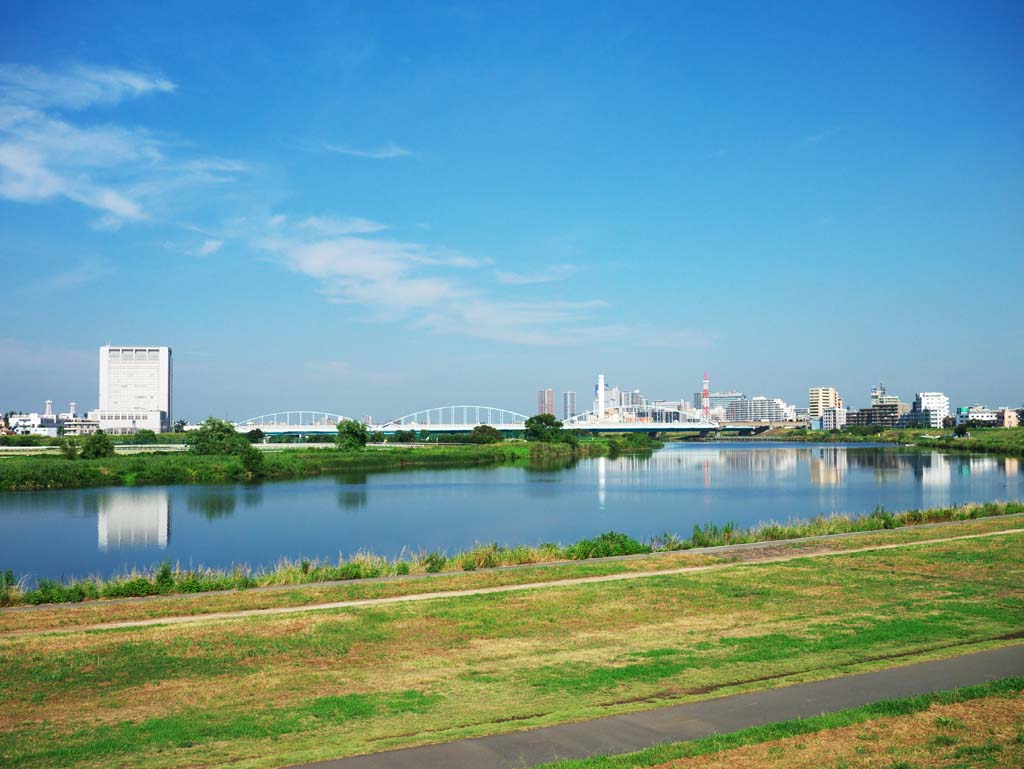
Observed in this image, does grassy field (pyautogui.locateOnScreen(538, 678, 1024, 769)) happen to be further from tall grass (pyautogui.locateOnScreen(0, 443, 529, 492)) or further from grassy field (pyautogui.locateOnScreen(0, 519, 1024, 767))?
tall grass (pyautogui.locateOnScreen(0, 443, 529, 492))

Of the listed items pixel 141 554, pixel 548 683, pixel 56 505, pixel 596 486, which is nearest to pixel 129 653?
pixel 548 683

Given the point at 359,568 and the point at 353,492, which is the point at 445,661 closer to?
the point at 359,568

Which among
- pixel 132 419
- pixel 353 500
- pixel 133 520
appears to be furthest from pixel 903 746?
pixel 132 419

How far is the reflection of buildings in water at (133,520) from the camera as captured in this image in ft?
82.7

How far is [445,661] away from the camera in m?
8.94

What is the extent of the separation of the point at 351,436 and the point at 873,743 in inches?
2734

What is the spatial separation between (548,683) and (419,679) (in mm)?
1278

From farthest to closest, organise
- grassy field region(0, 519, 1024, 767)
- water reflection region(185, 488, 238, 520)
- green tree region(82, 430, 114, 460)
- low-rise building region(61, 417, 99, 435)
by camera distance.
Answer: low-rise building region(61, 417, 99, 435)
green tree region(82, 430, 114, 460)
water reflection region(185, 488, 238, 520)
grassy field region(0, 519, 1024, 767)

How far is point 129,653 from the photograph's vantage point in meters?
9.34

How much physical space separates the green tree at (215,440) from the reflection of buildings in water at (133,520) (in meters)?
18.8

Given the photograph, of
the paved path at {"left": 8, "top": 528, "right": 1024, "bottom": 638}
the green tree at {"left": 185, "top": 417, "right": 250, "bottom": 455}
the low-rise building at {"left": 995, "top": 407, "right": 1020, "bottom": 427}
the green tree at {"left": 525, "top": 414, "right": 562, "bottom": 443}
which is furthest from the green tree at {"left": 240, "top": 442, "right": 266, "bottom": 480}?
the low-rise building at {"left": 995, "top": 407, "right": 1020, "bottom": 427}

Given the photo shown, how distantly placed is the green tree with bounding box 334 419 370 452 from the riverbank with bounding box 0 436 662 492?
3.18 ft

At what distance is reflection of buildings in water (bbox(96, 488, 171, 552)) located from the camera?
25219 millimetres

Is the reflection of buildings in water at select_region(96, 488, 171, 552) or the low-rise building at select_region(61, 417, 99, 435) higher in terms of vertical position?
the low-rise building at select_region(61, 417, 99, 435)
